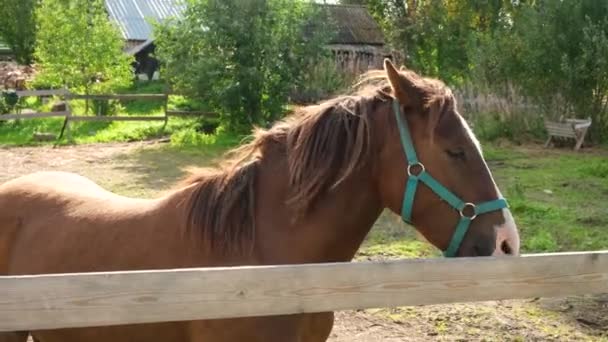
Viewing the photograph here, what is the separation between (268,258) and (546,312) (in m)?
3.62

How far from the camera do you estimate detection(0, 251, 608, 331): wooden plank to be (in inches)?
70.6

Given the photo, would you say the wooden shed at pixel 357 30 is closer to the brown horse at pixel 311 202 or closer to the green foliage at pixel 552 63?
the green foliage at pixel 552 63

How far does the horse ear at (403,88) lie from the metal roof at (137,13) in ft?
117

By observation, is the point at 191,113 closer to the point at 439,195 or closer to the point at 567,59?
the point at 567,59

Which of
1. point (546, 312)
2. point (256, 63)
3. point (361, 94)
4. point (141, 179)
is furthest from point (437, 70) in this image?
point (361, 94)

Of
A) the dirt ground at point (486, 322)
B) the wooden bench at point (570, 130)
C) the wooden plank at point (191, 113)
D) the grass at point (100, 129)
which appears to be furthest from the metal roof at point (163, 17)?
the dirt ground at point (486, 322)

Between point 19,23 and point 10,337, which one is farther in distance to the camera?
point 19,23

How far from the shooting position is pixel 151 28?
35.2 metres

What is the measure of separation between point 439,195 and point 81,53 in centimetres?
2022

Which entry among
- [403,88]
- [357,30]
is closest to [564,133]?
[403,88]

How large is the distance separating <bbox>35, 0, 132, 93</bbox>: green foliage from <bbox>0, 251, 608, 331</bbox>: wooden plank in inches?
799

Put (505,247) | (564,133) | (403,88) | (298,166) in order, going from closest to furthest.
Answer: (505,247) < (403,88) < (298,166) < (564,133)

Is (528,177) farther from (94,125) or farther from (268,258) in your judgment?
(94,125)

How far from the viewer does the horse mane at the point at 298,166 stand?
254 cm
